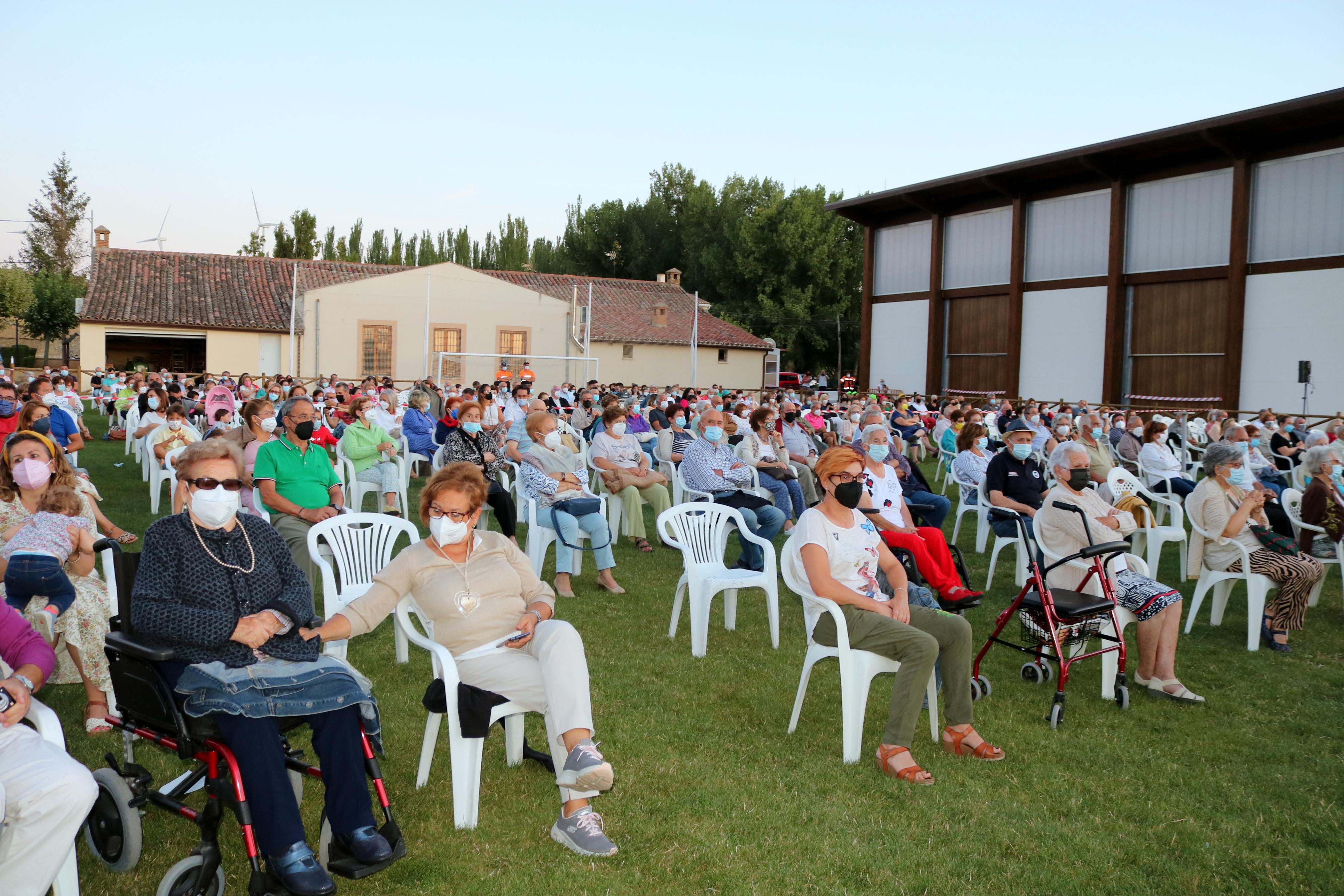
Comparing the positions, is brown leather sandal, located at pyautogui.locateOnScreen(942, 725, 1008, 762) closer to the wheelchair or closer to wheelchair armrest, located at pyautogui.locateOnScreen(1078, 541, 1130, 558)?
wheelchair armrest, located at pyautogui.locateOnScreen(1078, 541, 1130, 558)

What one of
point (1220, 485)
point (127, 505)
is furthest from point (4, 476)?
point (1220, 485)

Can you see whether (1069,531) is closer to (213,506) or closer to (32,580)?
(213,506)

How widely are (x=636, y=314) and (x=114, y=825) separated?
4118 centimetres

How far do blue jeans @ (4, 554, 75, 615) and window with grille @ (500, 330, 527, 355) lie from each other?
30681 mm

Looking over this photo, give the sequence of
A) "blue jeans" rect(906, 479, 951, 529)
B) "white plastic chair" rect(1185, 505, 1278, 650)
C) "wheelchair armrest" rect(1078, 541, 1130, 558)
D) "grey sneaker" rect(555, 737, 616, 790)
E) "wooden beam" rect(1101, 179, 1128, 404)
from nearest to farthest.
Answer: "grey sneaker" rect(555, 737, 616, 790)
"wheelchair armrest" rect(1078, 541, 1130, 558)
"white plastic chair" rect(1185, 505, 1278, 650)
"blue jeans" rect(906, 479, 951, 529)
"wooden beam" rect(1101, 179, 1128, 404)

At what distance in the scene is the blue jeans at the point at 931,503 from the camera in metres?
8.46

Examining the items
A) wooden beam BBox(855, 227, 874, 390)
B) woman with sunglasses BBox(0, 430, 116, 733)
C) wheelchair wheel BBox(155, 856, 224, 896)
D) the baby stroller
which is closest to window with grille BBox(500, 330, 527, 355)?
A: wooden beam BBox(855, 227, 874, 390)

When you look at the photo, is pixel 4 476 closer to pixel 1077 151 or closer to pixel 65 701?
pixel 65 701

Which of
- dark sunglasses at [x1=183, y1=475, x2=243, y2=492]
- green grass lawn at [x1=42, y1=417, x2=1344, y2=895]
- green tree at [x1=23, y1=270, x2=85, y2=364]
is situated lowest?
green grass lawn at [x1=42, y1=417, x2=1344, y2=895]

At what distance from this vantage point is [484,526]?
8.43m

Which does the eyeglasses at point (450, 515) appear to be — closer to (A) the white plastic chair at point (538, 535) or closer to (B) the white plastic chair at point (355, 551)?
(B) the white plastic chair at point (355, 551)

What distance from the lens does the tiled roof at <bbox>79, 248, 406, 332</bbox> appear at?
34844mm

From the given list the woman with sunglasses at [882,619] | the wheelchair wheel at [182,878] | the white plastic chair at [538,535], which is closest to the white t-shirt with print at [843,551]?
the woman with sunglasses at [882,619]

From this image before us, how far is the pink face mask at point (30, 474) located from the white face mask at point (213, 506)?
1.68 meters
